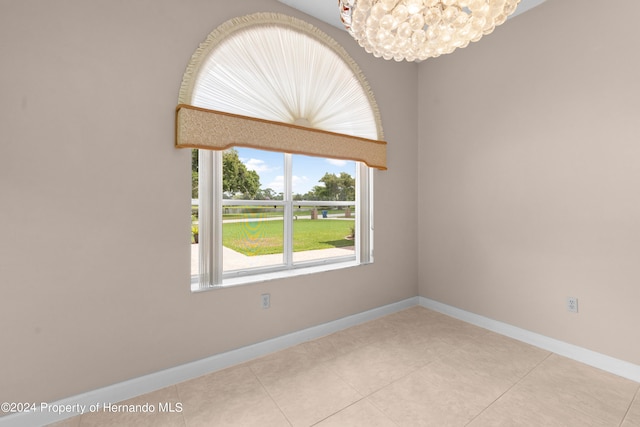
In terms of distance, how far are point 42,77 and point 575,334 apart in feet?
13.5

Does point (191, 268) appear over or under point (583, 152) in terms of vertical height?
under

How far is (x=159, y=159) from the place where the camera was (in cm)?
197

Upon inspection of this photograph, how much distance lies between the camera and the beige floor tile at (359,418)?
1.64 meters

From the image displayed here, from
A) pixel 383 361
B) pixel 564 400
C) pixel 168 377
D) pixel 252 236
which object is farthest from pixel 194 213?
pixel 564 400

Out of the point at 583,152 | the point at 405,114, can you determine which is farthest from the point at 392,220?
the point at 583,152

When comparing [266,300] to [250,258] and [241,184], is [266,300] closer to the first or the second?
[250,258]

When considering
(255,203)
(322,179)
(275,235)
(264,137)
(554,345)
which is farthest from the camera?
(322,179)

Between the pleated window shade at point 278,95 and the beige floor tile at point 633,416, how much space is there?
2.45 meters

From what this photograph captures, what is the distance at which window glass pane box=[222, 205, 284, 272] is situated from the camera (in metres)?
2.47

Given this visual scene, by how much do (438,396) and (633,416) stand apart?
1.09 metres

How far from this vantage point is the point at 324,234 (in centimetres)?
313

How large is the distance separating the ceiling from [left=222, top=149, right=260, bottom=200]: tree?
1.38 m

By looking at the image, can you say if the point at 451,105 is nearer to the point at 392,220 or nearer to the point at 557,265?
the point at 392,220

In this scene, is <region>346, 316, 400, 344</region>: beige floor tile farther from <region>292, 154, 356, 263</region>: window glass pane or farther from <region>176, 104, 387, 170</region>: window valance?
<region>176, 104, 387, 170</region>: window valance
